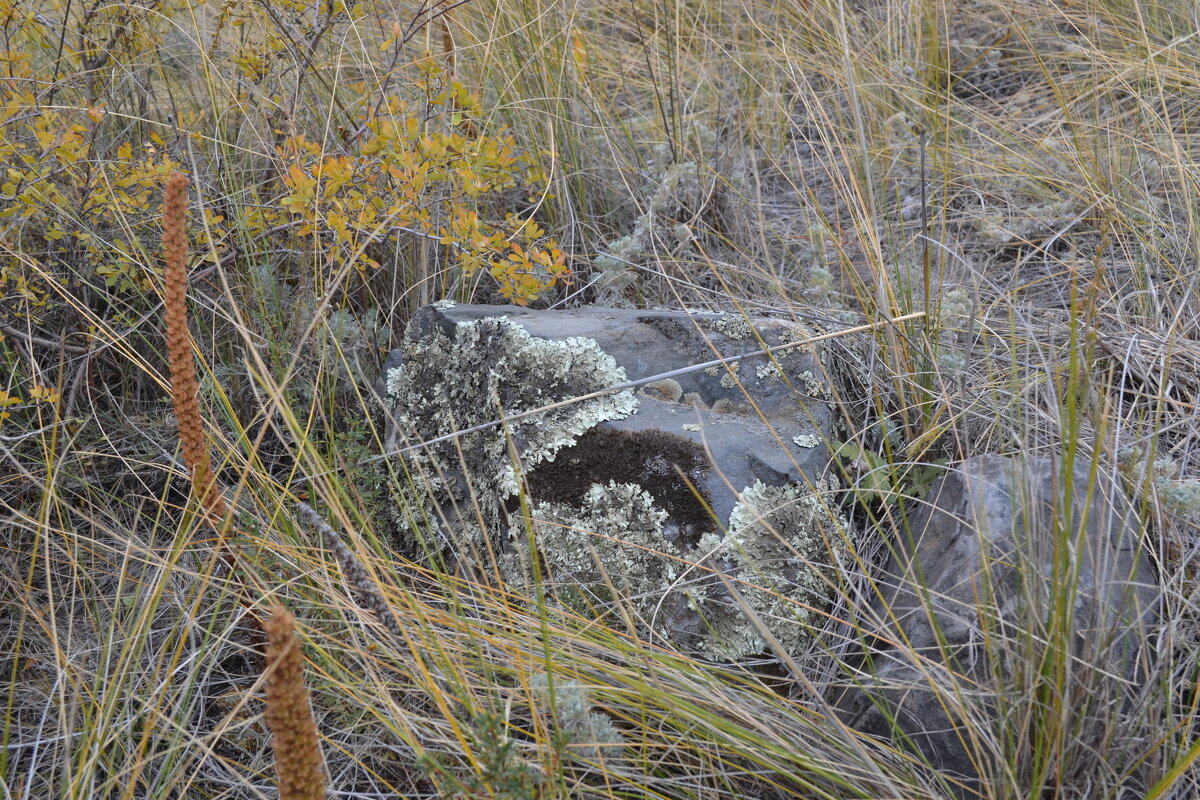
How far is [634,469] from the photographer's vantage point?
180 cm

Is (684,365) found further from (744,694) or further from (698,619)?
(744,694)

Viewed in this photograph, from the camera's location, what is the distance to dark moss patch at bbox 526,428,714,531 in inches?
69.0

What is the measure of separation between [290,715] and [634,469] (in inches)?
37.7

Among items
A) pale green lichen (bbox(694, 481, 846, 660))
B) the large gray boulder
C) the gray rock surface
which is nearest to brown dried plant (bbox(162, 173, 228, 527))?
the large gray boulder

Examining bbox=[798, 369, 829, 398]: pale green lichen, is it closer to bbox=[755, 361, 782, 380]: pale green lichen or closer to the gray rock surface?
bbox=[755, 361, 782, 380]: pale green lichen

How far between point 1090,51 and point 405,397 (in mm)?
2632

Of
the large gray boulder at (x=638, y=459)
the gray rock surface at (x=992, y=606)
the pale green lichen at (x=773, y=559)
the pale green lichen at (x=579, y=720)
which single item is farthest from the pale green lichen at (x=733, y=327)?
the pale green lichen at (x=579, y=720)

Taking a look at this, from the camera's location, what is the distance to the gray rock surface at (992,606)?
1237 mm

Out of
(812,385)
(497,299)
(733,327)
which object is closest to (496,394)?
(733,327)

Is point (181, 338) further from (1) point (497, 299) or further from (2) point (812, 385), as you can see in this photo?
(1) point (497, 299)

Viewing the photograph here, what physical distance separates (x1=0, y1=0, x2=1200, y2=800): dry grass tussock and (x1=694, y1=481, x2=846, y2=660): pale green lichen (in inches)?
2.6

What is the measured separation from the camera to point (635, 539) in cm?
174

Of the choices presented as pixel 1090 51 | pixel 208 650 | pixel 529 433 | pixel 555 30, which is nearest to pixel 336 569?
pixel 208 650

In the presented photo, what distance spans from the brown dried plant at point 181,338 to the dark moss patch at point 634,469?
26.5 inches
